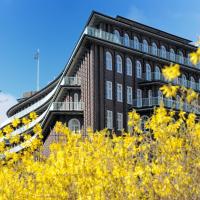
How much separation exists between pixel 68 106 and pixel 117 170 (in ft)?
144

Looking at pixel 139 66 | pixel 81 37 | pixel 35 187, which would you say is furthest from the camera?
pixel 139 66

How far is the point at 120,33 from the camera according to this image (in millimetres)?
57969

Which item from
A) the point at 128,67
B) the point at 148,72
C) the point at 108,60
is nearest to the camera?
the point at 108,60

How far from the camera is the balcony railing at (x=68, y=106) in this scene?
55.1 m

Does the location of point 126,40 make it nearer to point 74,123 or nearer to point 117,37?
point 117,37

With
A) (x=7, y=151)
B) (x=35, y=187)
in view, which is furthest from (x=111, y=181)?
(x=7, y=151)

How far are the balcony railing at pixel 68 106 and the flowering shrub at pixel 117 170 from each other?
3909cm

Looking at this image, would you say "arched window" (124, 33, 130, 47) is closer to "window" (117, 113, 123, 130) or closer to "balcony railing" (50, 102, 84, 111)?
"window" (117, 113, 123, 130)

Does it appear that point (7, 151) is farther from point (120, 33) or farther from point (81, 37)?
point (120, 33)

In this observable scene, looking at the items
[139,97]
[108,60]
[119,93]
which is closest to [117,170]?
[119,93]

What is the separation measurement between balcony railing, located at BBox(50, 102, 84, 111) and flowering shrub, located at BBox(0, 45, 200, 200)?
128ft

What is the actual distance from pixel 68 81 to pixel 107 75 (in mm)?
5622

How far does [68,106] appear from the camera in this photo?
182ft

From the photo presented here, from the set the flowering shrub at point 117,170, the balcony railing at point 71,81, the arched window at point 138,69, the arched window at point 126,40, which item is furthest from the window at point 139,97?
the flowering shrub at point 117,170
